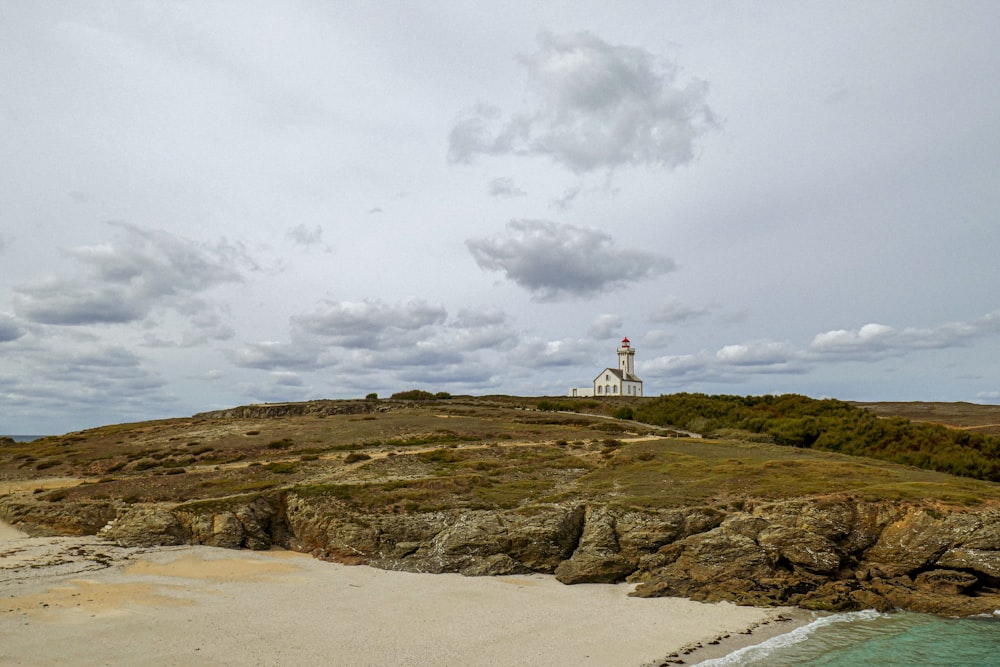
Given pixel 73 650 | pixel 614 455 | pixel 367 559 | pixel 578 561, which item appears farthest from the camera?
pixel 614 455

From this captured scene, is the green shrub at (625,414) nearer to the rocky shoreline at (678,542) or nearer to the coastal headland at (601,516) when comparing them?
the coastal headland at (601,516)

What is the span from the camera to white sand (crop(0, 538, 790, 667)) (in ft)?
60.0

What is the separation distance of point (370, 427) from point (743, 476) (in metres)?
39.8

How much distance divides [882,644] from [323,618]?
1940 centimetres

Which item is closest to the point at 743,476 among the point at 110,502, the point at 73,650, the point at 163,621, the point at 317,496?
the point at 317,496

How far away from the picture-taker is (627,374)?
137 meters

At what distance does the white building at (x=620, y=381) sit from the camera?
13275 centimetres

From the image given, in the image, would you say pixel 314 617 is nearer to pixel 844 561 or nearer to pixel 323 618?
pixel 323 618

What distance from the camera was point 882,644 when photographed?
1950 centimetres

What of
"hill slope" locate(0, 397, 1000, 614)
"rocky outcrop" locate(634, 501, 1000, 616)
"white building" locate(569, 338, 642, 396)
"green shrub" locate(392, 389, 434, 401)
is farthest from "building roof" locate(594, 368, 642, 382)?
"rocky outcrop" locate(634, 501, 1000, 616)

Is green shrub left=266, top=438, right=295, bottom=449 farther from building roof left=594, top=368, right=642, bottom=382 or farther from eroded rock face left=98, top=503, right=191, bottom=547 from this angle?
building roof left=594, top=368, right=642, bottom=382

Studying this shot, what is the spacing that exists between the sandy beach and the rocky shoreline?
132 centimetres

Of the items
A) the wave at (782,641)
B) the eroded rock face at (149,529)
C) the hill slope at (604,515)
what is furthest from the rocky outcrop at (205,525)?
the wave at (782,641)

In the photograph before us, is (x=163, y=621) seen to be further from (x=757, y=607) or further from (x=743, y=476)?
(x=743, y=476)
